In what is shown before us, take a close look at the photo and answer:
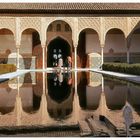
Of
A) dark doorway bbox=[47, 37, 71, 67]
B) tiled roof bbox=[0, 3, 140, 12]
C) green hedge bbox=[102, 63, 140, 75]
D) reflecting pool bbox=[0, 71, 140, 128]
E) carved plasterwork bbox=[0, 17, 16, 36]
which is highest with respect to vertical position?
tiled roof bbox=[0, 3, 140, 12]

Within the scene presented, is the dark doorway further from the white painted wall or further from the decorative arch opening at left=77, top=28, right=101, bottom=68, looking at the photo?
the white painted wall

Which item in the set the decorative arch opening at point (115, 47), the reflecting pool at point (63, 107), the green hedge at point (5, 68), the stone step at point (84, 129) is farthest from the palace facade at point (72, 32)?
the stone step at point (84, 129)

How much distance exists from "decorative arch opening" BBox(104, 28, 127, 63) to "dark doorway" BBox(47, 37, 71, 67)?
120 inches

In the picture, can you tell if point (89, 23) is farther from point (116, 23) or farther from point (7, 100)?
point (7, 100)

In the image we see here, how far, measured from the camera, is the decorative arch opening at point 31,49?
27.5m

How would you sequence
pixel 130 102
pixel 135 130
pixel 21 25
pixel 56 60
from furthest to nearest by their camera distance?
pixel 56 60
pixel 21 25
pixel 130 102
pixel 135 130

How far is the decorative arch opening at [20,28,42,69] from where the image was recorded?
27.5 metres

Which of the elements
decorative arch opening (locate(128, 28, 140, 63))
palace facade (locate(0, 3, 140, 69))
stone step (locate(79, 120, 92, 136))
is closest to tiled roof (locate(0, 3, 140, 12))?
palace facade (locate(0, 3, 140, 69))

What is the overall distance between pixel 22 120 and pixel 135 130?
2145 millimetres

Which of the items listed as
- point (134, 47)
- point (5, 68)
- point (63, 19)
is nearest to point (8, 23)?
point (63, 19)

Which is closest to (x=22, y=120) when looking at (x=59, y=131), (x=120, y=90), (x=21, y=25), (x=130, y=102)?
(x=59, y=131)

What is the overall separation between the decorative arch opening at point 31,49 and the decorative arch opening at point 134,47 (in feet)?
20.1

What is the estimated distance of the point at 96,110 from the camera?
8336mm

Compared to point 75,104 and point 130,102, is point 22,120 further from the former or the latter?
point 130,102
